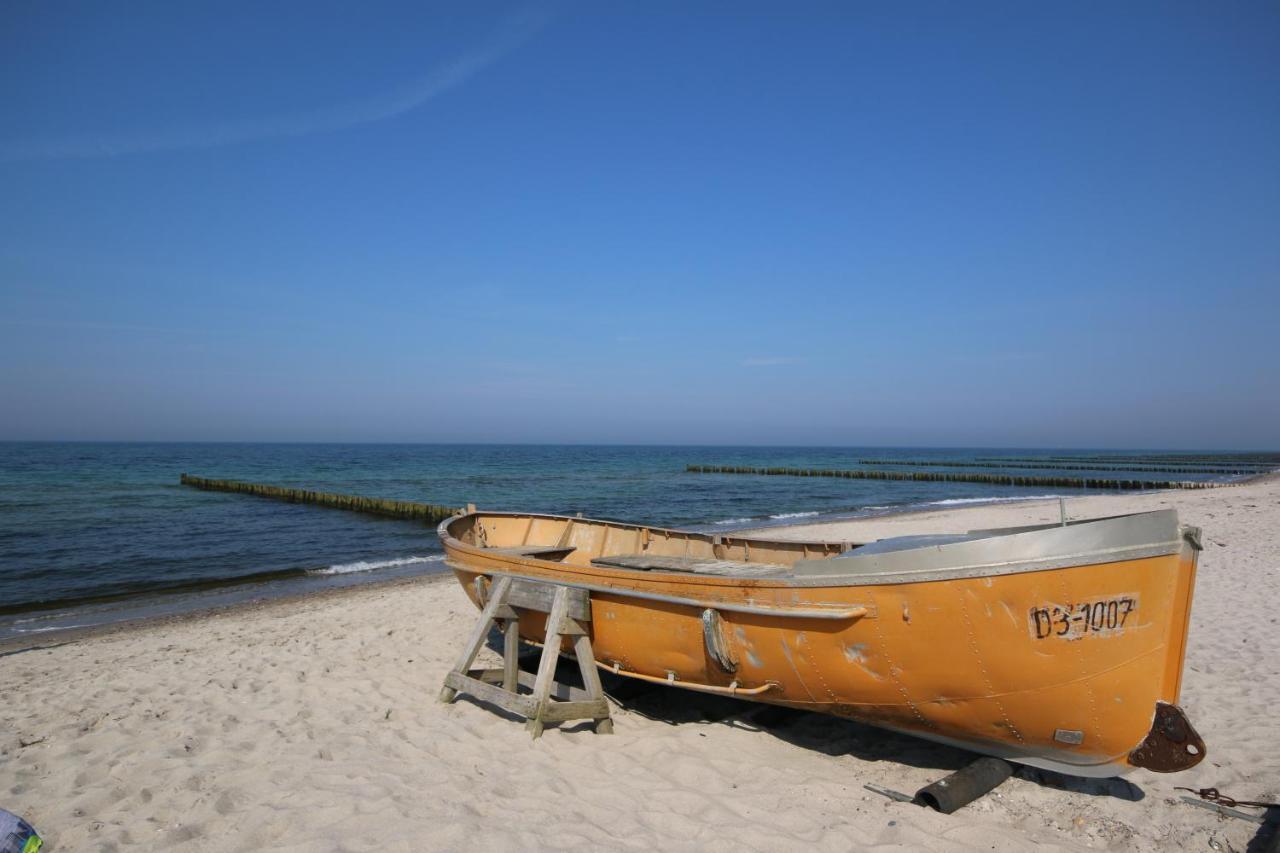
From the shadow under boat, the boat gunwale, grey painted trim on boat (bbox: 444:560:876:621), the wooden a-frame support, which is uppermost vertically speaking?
the boat gunwale

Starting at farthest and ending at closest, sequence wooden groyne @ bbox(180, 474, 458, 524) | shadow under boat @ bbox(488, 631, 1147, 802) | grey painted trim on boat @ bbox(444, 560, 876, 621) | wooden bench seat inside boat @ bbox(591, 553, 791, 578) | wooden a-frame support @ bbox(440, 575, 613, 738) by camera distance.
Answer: wooden groyne @ bbox(180, 474, 458, 524), wooden bench seat inside boat @ bbox(591, 553, 791, 578), wooden a-frame support @ bbox(440, 575, 613, 738), shadow under boat @ bbox(488, 631, 1147, 802), grey painted trim on boat @ bbox(444, 560, 876, 621)

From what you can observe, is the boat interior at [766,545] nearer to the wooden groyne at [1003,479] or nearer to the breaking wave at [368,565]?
the breaking wave at [368,565]

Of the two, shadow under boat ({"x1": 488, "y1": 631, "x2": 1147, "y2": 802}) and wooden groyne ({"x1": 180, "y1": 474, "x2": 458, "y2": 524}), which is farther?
wooden groyne ({"x1": 180, "y1": 474, "x2": 458, "y2": 524})

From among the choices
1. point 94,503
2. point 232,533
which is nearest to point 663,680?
point 232,533

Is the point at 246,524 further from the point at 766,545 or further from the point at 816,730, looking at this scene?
the point at 816,730

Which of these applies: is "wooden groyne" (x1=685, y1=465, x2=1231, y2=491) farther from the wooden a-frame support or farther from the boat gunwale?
the wooden a-frame support

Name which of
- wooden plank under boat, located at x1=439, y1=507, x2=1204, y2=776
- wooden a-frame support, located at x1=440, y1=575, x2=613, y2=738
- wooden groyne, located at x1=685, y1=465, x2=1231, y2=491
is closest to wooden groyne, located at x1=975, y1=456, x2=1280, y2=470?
wooden groyne, located at x1=685, y1=465, x2=1231, y2=491

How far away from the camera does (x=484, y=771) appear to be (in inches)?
195

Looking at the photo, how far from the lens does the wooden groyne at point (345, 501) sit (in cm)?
2486

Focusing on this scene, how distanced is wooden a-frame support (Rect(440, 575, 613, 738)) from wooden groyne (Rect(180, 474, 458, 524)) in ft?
58.9

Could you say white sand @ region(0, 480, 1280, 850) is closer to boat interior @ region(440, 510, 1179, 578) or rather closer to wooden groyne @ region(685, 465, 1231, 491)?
boat interior @ region(440, 510, 1179, 578)

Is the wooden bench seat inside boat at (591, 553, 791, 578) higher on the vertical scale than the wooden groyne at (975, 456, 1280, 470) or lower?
higher

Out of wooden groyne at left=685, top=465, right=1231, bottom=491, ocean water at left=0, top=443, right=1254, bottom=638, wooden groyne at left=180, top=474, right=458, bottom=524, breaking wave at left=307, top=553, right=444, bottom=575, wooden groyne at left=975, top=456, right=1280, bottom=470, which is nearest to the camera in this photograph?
ocean water at left=0, top=443, right=1254, bottom=638

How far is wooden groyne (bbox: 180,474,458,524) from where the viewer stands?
24859mm
